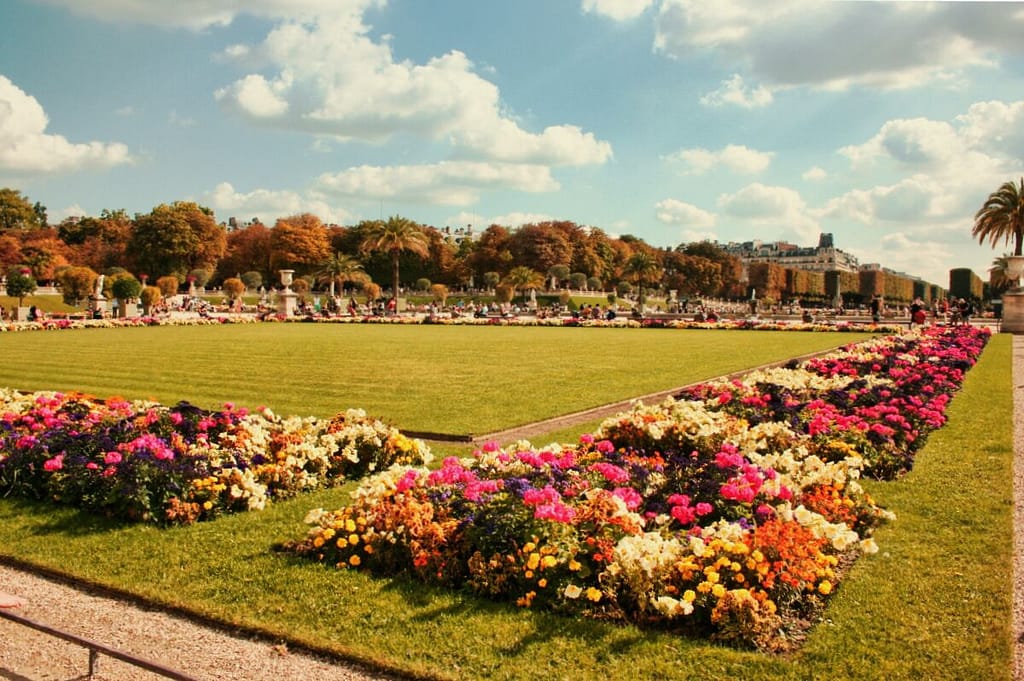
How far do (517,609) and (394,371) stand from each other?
12855mm

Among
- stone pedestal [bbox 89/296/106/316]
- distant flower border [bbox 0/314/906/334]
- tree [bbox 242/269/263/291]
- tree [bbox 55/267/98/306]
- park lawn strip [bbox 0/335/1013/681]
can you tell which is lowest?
park lawn strip [bbox 0/335/1013/681]

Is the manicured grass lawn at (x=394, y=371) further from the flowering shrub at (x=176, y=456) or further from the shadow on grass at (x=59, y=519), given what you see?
the shadow on grass at (x=59, y=519)

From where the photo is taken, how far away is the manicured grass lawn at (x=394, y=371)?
12.5 m

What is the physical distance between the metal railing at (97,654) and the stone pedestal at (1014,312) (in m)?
40.8

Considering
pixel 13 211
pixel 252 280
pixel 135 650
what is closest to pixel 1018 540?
pixel 135 650

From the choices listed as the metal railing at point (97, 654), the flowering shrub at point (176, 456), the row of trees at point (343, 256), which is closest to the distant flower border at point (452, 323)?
the row of trees at point (343, 256)

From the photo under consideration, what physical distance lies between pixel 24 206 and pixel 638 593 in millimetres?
114050

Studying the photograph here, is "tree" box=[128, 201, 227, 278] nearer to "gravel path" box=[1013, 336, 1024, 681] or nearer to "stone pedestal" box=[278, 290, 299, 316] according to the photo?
"stone pedestal" box=[278, 290, 299, 316]

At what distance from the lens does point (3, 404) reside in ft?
32.5

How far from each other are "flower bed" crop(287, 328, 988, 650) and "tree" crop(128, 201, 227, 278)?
8323 centimetres

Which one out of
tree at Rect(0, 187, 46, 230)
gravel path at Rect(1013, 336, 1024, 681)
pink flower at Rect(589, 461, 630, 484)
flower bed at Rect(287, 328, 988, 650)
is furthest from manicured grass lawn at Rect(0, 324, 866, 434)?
tree at Rect(0, 187, 46, 230)

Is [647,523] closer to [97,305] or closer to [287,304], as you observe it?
[97,305]

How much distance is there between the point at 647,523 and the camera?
5902 millimetres

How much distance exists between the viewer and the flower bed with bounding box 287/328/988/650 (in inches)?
186
